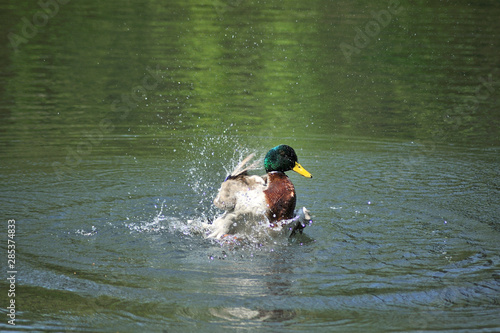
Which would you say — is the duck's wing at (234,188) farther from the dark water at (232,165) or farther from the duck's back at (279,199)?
the dark water at (232,165)

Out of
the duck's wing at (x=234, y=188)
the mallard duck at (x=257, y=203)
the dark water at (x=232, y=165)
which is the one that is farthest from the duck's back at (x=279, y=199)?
the dark water at (x=232, y=165)

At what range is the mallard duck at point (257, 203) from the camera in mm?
6316

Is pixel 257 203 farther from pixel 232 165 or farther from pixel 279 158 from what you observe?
pixel 232 165

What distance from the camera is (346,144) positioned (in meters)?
10.5

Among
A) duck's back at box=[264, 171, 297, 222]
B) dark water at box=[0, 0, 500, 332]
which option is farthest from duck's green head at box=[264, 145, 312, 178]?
dark water at box=[0, 0, 500, 332]

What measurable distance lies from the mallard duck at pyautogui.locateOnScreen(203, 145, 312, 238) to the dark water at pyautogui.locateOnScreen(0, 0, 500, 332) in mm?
206

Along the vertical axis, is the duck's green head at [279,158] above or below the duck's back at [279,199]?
above

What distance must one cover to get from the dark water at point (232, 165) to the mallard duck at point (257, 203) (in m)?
0.21

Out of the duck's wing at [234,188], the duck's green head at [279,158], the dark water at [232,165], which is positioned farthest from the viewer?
the duck's green head at [279,158]

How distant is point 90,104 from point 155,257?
706cm

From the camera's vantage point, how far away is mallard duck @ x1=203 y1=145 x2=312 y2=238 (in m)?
6.32

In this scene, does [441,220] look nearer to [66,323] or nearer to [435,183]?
[435,183]

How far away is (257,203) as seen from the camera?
6.32 meters

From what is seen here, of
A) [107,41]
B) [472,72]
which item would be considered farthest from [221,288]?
[107,41]
